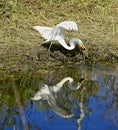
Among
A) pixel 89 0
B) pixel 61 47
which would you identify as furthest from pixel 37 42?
pixel 89 0

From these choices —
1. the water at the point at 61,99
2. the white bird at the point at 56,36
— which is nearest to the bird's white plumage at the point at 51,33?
the white bird at the point at 56,36

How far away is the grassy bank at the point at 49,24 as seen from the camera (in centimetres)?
707

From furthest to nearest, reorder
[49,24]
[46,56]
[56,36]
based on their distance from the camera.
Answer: [49,24] < [56,36] < [46,56]

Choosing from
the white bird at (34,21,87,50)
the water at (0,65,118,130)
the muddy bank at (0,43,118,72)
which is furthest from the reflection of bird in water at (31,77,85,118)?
the white bird at (34,21,87,50)

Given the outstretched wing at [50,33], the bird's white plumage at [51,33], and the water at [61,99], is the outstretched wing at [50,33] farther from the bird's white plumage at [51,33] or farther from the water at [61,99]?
the water at [61,99]

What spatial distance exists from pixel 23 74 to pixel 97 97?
3.76 feet

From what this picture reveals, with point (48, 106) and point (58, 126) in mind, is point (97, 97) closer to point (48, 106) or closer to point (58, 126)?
point (48, 106)

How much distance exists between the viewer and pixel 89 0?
960cm

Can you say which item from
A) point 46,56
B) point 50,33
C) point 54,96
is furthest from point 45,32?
point 54,96

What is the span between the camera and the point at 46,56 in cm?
718

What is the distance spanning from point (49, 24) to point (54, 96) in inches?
115

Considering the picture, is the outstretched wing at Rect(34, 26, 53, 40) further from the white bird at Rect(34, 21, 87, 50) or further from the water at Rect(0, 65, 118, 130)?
the water at Rect(0, 65, 118, 130)

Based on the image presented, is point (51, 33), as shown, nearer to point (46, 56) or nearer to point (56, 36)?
point (56, 36)

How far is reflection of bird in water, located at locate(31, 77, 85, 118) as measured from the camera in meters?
5.21
